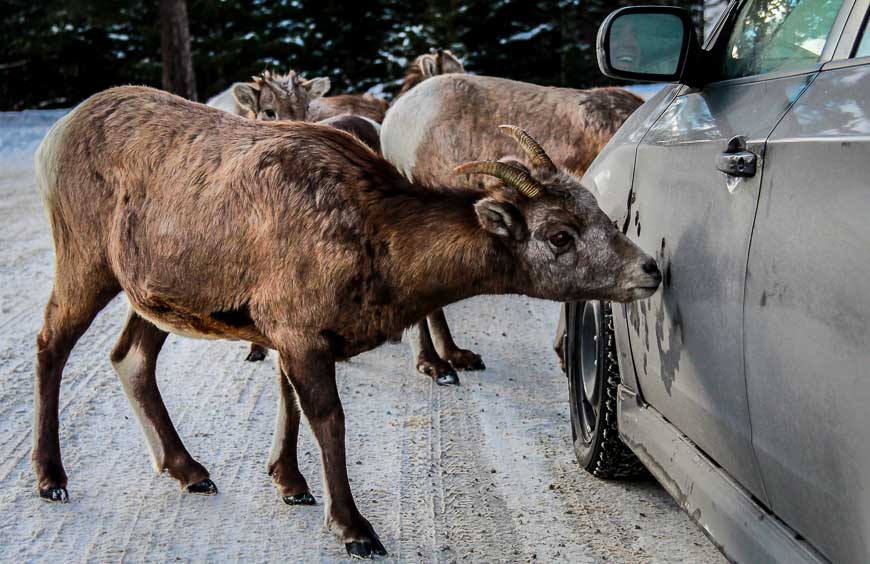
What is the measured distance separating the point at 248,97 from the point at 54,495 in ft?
21.6

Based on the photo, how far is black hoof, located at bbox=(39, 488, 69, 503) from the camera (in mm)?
4672

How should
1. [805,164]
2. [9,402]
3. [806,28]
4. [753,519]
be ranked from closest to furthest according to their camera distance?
[805,164]
[753,519]
[806,28]
[9,402]

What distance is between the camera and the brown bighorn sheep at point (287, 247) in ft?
14.1

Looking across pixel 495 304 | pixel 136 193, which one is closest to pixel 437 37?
pixel 495 304

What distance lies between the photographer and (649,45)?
393cm

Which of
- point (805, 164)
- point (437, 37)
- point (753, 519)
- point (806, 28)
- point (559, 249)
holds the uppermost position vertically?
point (806, 28)

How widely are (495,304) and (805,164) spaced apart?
22.2 feet

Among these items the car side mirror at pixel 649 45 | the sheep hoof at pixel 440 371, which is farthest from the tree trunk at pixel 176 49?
the car side mirror at pixel 649 45

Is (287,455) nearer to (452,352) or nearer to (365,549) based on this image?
(365,549)

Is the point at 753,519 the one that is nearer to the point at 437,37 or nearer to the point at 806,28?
the point at 806,28

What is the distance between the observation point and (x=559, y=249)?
4320 mm

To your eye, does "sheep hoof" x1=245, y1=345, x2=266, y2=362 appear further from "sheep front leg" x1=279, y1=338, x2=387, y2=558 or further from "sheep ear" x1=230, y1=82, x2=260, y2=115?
"sheep ear" x1=230, y1=82, x2=260, y2=115

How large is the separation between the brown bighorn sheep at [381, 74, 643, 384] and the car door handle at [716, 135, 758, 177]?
14.1 feet

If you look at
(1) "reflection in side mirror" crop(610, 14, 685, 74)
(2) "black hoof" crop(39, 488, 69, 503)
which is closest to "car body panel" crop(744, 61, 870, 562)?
(1) "reflection in side mirror" crop(610, 14, 685, 74)
